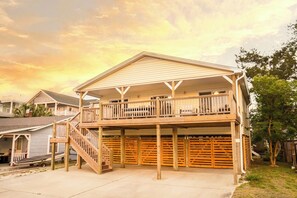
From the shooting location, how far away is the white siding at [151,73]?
14.6m

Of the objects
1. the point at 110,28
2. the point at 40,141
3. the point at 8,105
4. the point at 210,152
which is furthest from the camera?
the point at 8,105

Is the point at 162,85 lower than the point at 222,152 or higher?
higher

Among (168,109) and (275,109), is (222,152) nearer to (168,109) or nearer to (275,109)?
(168,109)

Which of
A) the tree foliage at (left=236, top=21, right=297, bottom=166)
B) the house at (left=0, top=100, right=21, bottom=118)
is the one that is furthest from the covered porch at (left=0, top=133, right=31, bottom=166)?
the tree foliage at (left=236, top=21, right=297, bottom=166)

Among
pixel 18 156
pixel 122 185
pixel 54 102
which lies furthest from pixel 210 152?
pixel 54 102

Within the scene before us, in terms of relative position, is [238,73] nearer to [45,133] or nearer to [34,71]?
[45,133]

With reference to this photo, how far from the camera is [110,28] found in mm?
19234

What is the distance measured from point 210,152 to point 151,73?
648 centimetres

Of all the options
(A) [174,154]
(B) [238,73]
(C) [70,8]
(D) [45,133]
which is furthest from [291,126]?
(D) [45,133]

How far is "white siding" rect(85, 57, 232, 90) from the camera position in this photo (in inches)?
575

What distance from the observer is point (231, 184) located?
10250 mm

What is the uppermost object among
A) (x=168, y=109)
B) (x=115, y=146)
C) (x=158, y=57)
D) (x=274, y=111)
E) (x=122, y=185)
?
(x=158, y=57)

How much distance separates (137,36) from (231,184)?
565 inches

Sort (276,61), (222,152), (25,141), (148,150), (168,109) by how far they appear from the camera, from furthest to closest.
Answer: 1. (276,61)
2. (25,141)
3. (148,150)
4. (222,152)
5. (168,109)
